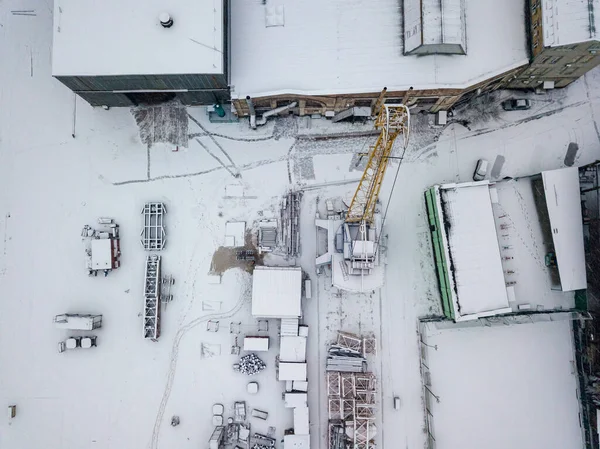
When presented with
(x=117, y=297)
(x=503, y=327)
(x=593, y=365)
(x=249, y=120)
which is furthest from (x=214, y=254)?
(x=593, y=365)

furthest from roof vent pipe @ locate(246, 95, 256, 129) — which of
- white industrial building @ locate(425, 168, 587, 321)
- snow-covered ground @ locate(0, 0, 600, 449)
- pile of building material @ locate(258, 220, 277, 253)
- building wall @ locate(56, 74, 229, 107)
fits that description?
white industrial building @ locate(425, 168, 587, 321)

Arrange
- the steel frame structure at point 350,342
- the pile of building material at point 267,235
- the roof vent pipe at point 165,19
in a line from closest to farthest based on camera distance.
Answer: the roof vent pipe at point 165,19 → the steel frame structure at point 350,342 → the pile of building material at point 267,235

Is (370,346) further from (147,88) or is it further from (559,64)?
(147,88)

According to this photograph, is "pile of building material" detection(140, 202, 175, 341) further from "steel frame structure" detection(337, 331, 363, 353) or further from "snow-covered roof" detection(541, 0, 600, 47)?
"snow-covered roof" detection(541, 0, 600, 47)

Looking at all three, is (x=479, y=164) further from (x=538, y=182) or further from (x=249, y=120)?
(x=249, y=120)

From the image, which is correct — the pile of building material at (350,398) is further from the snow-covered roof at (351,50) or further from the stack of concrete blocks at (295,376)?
the snow-covered roof at (351,50)

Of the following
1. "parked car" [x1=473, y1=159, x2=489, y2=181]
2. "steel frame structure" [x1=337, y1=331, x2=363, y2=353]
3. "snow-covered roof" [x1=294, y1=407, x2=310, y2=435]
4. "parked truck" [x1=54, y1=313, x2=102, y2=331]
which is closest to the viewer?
"snow-covered roof" [x1=294, y1=407, x2=310, y2=435]

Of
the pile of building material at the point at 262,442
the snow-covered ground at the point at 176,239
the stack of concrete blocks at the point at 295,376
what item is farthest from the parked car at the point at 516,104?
the pile of building material at the point at 262,442
